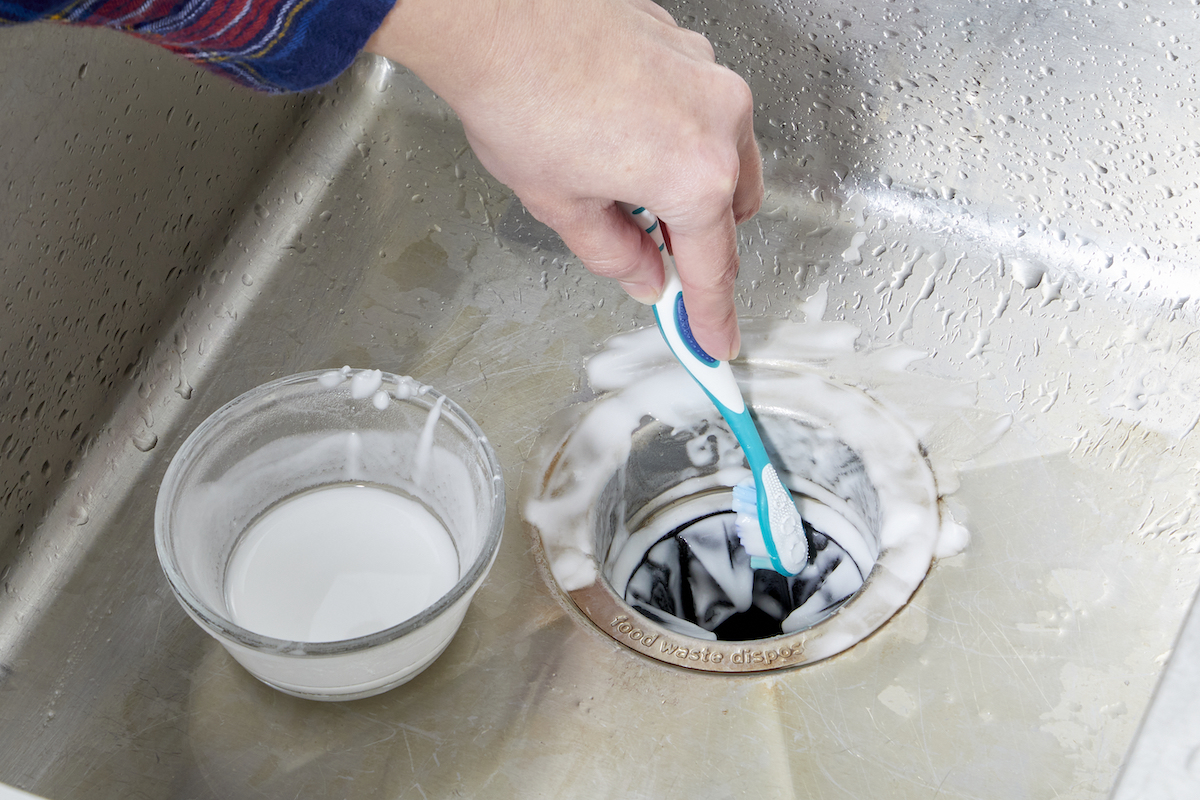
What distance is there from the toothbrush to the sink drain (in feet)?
0.09

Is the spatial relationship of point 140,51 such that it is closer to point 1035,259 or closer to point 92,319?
point 92,319

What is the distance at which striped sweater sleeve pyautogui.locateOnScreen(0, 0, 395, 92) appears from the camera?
41 cm

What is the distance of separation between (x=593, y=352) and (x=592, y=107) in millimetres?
297

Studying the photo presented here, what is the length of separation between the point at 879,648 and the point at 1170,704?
1.10ft

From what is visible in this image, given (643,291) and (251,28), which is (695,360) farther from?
(251,28)

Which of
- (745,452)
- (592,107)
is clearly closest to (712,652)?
(745,452)

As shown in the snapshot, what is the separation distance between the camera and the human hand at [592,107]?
17.5 inches

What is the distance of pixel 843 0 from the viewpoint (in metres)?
0.77

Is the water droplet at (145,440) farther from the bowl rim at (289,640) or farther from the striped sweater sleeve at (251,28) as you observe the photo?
the striped sweater sleeve at (251,28)

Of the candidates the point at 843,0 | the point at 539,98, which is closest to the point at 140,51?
the point at 539,98

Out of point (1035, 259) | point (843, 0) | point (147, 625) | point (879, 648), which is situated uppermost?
point (843, 0)

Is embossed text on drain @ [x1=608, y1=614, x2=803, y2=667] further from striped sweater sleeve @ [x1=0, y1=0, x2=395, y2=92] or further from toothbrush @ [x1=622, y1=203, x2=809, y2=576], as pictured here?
striped sweater sleeve @ [x1=0, y1=0, x2=395, y2=92]

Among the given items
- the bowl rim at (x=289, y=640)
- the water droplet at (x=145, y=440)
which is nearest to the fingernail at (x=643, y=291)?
the bowl rim at (x=289, y=640)

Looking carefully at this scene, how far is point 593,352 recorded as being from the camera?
741mm
